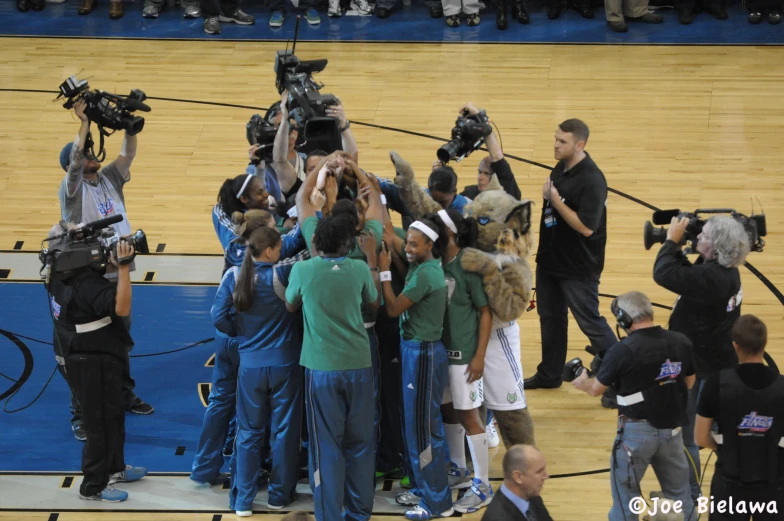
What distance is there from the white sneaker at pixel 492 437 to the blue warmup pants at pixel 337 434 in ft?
3.69

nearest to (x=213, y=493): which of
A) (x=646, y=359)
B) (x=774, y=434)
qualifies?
(x=646, y=359)

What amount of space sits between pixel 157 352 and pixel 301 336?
2.17 metres

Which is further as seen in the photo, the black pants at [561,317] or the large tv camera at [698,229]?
the black pants at [561,317]

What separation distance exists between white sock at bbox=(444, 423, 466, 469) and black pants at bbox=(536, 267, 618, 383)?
123cm

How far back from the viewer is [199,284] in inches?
344

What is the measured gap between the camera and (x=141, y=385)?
7574 millimetres

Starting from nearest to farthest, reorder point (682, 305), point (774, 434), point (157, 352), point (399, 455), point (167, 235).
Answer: point (774, 434), point (682, 305), point (399, 455), point (157, 352), point (167, 235)

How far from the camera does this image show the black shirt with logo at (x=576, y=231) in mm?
6941

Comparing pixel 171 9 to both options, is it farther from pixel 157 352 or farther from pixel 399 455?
pixel 399 455

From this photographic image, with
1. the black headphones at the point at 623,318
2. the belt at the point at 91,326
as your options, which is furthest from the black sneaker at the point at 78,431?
the black headphones at the point at 623,318

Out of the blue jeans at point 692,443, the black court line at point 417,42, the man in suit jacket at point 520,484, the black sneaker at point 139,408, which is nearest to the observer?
the man in suit jacket at point 520,484

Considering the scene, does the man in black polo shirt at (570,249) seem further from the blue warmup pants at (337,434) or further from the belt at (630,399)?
the blue warmup pants at (337,434)

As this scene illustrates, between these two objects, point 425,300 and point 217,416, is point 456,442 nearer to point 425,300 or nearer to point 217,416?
point 425,300

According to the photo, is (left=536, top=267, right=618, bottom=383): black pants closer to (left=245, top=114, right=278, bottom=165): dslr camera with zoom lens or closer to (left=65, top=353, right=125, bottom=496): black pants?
(left=245, top=114, right=278, bottom=165): dslr camera with zoom lens
